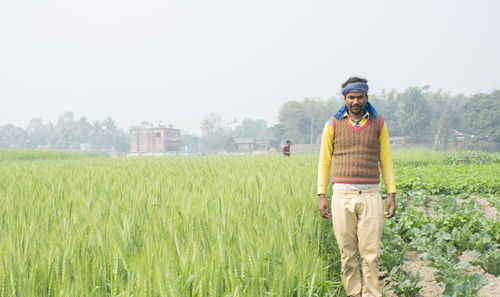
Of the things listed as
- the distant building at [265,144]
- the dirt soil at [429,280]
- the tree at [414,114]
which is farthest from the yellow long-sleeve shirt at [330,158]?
the distant building at [265,144]

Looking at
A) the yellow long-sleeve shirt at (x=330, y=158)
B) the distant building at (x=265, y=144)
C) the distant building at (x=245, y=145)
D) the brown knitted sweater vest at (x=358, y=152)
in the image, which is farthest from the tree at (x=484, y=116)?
the brown knitted sweater vest at (x=358, y=152)

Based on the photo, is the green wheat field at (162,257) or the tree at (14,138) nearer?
the green wheat field at (162,257)

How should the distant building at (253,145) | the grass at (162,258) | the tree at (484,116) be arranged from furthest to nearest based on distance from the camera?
the distant building at (253,145)
the tree at (484,116)
the grass at (162,258)

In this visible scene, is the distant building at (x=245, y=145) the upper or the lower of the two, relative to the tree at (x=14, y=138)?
lower

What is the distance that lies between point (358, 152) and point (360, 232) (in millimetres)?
511

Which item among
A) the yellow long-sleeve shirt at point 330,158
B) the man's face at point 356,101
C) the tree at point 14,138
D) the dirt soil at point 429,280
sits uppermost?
the tree at point 14,138

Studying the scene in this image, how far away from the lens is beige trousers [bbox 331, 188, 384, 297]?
7.58 ft

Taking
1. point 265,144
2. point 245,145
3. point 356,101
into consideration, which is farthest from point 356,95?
point 245,145

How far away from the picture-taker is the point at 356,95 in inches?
93.4

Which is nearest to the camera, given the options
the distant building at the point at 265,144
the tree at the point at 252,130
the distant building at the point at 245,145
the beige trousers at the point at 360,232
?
the beige trousers at the point at 360,232

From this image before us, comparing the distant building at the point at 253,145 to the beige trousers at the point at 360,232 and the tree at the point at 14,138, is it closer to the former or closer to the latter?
the tree at the point at 14,138

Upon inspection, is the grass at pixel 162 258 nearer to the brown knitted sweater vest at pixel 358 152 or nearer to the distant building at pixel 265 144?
the brown knitted sweater vest at pixel 358 152

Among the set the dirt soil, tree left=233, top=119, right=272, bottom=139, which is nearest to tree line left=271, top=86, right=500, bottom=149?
tree left=233, top=119, right=272, bottom=139

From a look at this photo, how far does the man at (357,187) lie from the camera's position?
232cm
